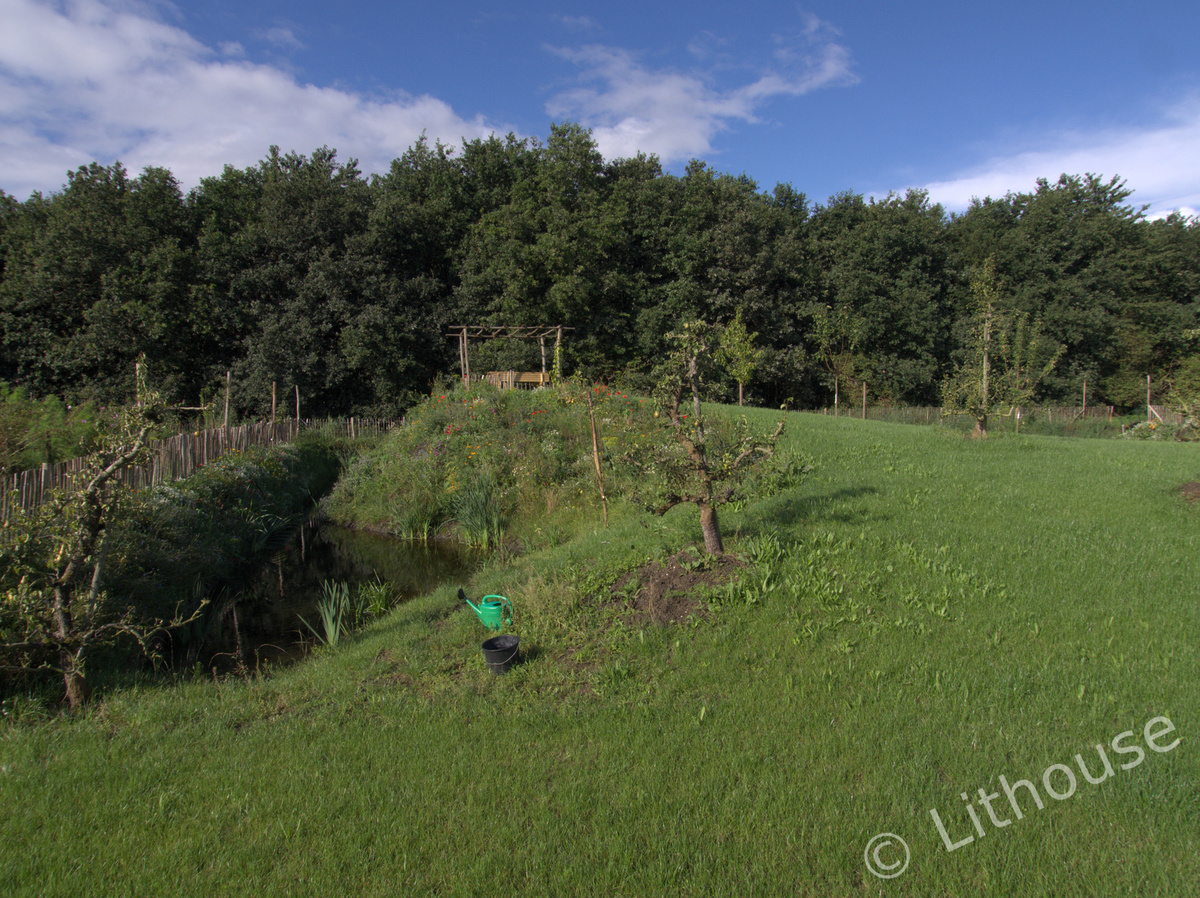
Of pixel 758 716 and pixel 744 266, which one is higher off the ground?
pixel 744 266

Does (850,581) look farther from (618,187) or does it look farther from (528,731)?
(618,187)

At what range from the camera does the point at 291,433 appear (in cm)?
1964

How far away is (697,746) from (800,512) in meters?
4.58

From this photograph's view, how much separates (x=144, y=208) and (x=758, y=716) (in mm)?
33749

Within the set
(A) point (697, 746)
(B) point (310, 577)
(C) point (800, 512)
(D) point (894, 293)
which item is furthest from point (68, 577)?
(D) point (894, 293)

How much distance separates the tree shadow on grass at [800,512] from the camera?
7336mm

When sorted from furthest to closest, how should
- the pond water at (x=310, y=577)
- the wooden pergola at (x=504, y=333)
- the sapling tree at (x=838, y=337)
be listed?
the sapling tree at (x=838, y=337), the wooden pergola at (x=504, y=333), the pond water at (x=310, y=577)

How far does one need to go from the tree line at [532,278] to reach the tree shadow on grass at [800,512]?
1509cm

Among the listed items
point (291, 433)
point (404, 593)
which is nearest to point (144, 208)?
point (291, 433)

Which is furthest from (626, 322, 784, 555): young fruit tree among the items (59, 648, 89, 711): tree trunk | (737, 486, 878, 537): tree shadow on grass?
(59, 648, 89, 711): tree trunk

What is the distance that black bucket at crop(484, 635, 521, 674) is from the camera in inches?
202

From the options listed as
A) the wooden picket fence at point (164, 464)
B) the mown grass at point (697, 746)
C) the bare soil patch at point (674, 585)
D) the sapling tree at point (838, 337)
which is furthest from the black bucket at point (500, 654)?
the sapling tree at point (838, 337)

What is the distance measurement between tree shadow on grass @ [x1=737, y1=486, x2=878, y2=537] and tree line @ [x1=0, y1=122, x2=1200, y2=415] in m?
15.1

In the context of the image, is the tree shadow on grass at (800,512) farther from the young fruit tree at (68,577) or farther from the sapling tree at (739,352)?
the sapling tree at (739,352)
